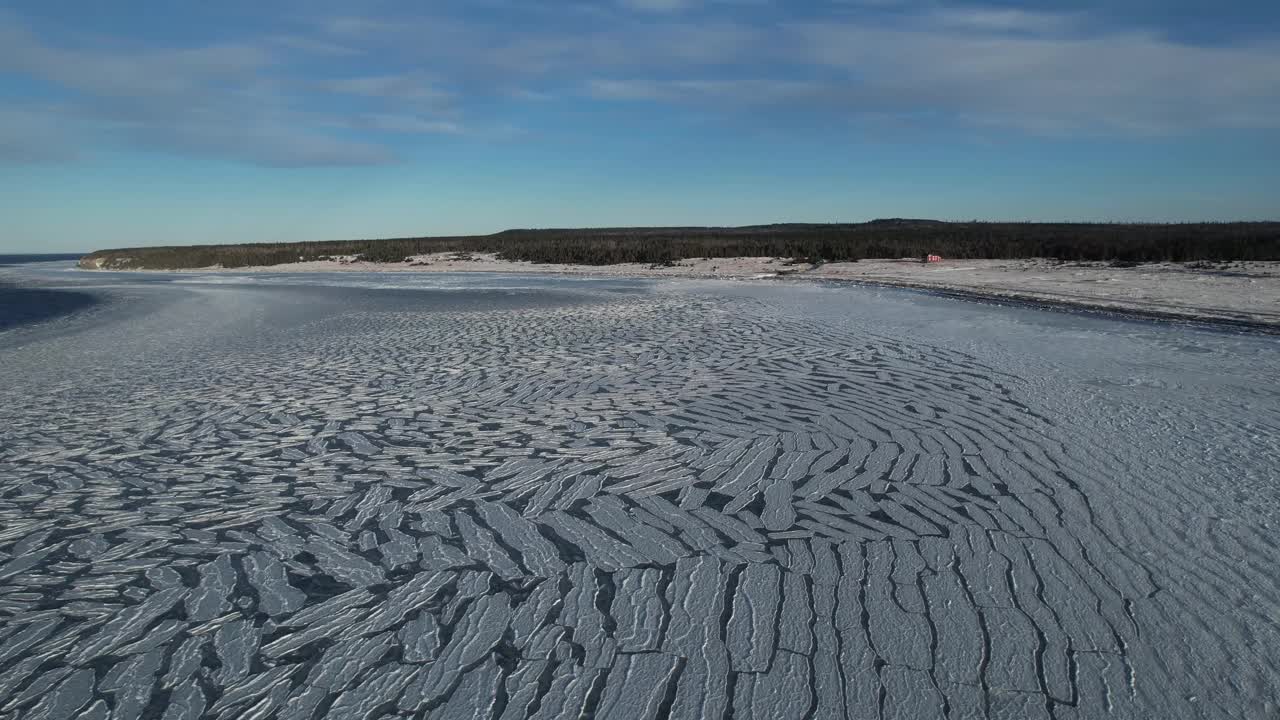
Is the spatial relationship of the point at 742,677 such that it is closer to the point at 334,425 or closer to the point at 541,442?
the point at 541,442

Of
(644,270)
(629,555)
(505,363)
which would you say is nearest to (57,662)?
(629,555)

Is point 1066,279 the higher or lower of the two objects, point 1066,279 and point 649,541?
the higher

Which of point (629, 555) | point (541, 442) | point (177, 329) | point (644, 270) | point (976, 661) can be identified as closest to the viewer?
point (976, 661)

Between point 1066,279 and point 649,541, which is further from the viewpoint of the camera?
point 1066,279

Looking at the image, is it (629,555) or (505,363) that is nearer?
(629,555)

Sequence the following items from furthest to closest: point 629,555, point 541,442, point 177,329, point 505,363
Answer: point 177,329 < point 505,363 < point 541,442 < point 629,555
